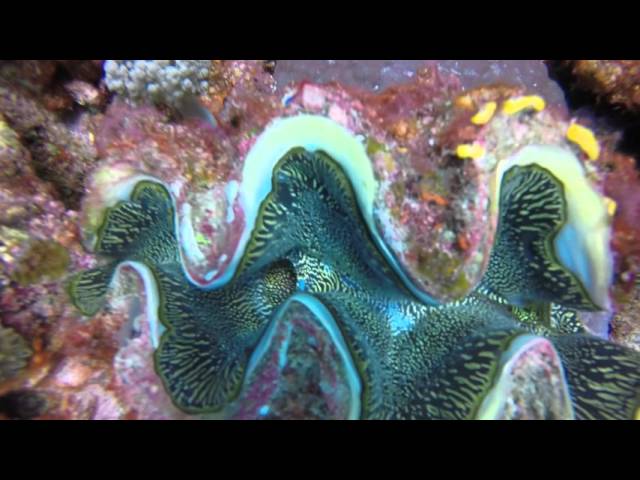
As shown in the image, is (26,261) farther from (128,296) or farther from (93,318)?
(128,296)

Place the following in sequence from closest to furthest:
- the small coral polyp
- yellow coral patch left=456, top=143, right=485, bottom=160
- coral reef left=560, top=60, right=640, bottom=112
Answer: yellow coral patch left=456, top=143, right=485, bottom=160
the small coral polyp
coral reef left=560, top=60, right=640, bottom=112

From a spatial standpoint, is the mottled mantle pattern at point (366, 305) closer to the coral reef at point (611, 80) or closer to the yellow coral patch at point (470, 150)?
the yellow coral patch at point (470, 150)

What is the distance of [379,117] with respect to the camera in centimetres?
165

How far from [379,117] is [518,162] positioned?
643 millimetres

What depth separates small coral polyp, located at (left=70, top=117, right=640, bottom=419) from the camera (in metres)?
1.66

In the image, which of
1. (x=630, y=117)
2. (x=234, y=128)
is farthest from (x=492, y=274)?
(x=234, y=128)

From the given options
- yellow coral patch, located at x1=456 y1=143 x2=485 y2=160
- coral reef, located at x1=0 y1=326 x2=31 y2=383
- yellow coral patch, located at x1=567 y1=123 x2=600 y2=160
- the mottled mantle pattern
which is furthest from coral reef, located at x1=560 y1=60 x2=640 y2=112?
coral reef, located at x1=0 y1=326 x2=31 y2=383

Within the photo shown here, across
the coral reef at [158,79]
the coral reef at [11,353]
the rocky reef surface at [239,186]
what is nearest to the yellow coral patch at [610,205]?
the rocky reef surface at [239,186]

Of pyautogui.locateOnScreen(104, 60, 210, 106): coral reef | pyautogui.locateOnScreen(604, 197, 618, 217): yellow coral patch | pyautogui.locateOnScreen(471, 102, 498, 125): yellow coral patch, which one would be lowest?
pyautogui.locateOnScreen(604, 197, 618, 217): yellow coral patch

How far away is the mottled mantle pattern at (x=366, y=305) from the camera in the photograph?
1.68 meters

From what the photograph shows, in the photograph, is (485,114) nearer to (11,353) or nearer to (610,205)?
(610,205)

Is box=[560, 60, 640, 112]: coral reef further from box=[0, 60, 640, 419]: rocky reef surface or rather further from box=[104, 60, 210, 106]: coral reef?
box=[104, 60, 210, 106]: coral reef

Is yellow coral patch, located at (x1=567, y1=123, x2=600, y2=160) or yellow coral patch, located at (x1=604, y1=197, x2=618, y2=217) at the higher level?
yellow coral patch, located at (x1=567, y1=123, x2=600, y2=160)

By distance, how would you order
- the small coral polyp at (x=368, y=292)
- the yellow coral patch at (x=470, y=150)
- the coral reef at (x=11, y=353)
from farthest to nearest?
the coral reef at (x=11, y=353) < the small coral polyp at (x=368, y=292) < the yellow coral patch at (x=470, y=150)
